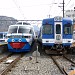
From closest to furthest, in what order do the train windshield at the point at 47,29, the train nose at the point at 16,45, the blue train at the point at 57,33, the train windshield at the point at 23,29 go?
the blue train at the point at 57,33 → the train windshield at the point at 47,29 → the train nose at the point at 16,45 → the train windshield at the point at 23,29

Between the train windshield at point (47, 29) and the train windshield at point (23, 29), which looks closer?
the train windshield at point (47, 29)

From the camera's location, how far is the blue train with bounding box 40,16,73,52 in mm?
17906

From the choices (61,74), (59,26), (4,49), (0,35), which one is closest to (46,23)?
(59,26)

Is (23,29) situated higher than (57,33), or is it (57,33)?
(23,29)

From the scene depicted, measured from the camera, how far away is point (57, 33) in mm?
18016

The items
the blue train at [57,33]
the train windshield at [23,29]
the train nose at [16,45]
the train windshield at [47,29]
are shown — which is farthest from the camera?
the train windshield at [23,29]

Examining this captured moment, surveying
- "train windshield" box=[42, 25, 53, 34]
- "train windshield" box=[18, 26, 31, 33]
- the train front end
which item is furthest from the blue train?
"train windshield" box=[18, 26, 31, 33]

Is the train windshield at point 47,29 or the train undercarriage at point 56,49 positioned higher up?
the train windshield at point 47,29

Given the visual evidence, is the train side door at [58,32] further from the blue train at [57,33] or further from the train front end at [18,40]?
the train front end at [18,40]

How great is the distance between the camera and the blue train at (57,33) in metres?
17.9

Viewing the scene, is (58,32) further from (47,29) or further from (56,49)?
(56,49)

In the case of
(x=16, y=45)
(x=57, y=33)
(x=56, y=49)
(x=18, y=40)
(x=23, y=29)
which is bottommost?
(x=56, y=49)

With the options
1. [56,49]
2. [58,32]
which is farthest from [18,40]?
[58,32]

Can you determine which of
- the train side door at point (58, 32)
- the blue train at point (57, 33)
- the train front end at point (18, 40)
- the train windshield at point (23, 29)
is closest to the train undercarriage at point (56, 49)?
the blue train at point (57, 33)
